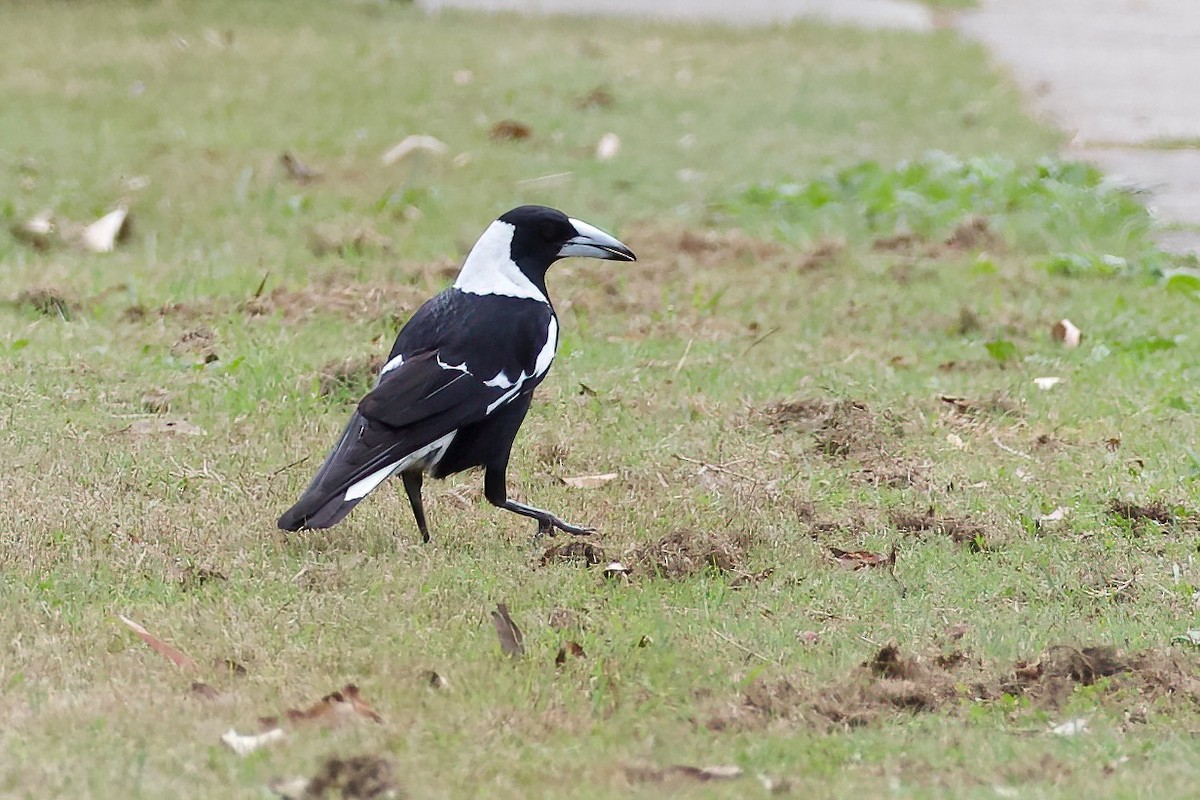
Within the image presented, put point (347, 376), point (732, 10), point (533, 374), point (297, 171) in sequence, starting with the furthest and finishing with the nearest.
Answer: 1. point (732, 10)
2. point (297, 171)
3. point (347, 376)
4. point (533, 374)

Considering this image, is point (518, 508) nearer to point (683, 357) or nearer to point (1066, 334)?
point (683, 357)

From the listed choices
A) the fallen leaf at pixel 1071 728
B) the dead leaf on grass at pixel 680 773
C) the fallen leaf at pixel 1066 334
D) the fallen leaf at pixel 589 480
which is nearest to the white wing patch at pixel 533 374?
the fallen leaf at pixel 589 480

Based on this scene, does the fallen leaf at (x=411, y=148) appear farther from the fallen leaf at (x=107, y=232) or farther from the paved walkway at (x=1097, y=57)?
the paved walkway at (x=1097, y=57)

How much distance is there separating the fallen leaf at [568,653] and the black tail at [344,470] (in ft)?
2.50

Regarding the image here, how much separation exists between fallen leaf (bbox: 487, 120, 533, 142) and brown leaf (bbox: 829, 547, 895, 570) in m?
6.72

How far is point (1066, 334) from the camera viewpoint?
23.7 ft

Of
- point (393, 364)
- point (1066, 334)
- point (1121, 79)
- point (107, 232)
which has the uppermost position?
point (393, 364)

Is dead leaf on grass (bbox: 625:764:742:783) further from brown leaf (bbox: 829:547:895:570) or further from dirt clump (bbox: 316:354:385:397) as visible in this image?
dirt clump (bbox: 316:354:385:397)

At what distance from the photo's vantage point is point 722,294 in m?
7.80

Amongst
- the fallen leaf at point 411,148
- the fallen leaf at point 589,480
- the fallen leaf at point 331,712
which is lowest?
the fallen leaf at point 411,148

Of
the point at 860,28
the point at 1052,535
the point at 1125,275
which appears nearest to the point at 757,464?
the point at 1052,535

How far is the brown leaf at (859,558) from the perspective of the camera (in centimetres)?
481

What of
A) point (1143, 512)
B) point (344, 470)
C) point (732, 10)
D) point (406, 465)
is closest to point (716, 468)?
point (406, 465)

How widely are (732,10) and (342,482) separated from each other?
42.3ft
